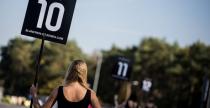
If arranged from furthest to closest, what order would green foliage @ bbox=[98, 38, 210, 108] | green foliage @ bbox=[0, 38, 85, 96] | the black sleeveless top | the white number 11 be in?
green foliage @ bbox=[0, 38, 85, 96] → green foliage @ bbox=[98, 38, 210, 108] → the white number 11 → the black sleeveless top

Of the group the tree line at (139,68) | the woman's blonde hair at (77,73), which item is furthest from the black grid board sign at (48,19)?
the tree line at (139,68)

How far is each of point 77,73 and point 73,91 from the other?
0.70 ft

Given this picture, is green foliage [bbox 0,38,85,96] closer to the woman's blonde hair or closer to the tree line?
the tree line

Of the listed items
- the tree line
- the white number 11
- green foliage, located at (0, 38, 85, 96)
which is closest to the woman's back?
the white number 11

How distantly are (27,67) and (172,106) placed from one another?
33.8 m

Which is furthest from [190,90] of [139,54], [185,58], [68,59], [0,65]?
[0,65]

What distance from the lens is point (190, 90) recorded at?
77812 mm

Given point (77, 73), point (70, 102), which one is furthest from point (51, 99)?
point (77, 73)

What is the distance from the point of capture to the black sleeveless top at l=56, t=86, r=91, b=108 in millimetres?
6199

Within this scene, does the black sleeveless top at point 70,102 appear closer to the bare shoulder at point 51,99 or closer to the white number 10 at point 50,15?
the bare shoulder at point 51,99

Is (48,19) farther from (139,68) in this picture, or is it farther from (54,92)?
(139,68)

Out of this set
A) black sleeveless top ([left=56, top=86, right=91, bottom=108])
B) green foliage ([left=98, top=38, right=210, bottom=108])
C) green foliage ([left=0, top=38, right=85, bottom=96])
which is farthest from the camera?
green foliage ([left=0, top=38, right=85, bottom=96])

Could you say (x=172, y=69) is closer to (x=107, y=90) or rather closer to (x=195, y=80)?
(x=195, y=80)

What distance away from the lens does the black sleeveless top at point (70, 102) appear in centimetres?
620
